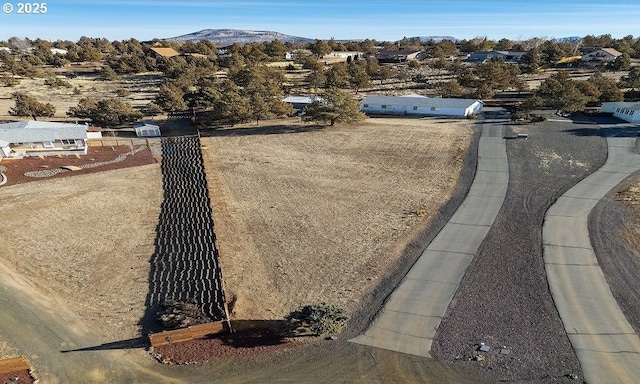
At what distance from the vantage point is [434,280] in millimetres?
19547

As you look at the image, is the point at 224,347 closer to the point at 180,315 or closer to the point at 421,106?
the point at 180,315

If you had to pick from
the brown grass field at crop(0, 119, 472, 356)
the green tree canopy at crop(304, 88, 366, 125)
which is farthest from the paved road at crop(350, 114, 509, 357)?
the green tree canopy at crop(304, 88, 366, 125)

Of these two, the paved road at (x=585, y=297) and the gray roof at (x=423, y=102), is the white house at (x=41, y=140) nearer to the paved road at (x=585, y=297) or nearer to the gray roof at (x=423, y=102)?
the gray roof at (x=423, y=102)

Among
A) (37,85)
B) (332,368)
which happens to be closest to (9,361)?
(332,368)

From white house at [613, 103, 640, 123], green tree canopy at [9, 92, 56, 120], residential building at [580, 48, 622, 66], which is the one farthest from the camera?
residential building at [580, 48, 622, 66]

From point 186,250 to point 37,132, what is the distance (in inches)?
1279

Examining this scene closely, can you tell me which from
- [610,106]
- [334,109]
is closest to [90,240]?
[334,109]

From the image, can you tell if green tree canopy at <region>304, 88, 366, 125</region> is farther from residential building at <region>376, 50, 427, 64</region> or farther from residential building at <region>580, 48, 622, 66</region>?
residential building at <region>580, 48, 622, 66</region>

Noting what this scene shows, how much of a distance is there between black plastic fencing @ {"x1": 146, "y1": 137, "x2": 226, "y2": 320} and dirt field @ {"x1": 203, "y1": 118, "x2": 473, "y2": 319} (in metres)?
0.83

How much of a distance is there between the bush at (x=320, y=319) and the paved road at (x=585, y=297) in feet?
31.2

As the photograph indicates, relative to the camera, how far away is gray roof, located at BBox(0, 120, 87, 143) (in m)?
41.4

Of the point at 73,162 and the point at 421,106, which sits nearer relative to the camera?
the point at 73,162

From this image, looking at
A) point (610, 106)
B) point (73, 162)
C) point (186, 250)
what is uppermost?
point (610, 106)

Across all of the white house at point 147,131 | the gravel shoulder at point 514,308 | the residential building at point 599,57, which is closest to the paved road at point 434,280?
the gravel shoulder at point 514,308
